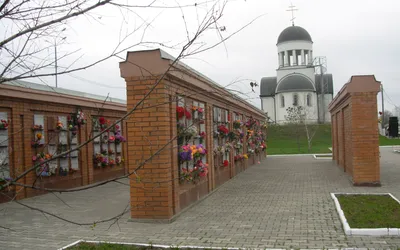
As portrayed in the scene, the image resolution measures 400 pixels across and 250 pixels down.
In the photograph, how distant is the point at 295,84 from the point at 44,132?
48.4 meters

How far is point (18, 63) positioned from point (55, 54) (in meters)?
0.33

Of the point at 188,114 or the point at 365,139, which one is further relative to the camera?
the point at 365,139

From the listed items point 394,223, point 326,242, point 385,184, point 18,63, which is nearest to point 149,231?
point 326,242

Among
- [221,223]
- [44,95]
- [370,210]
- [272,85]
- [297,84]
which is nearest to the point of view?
[221,223]

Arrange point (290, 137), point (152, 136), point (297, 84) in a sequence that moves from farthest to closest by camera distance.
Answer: point (297, 84), point (290, 137), point (152, 136)

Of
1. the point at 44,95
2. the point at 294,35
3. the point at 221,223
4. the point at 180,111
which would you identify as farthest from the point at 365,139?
the point at 294,35

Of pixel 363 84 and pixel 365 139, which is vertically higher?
pixel 363 84

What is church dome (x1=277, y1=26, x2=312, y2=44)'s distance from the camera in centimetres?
5866

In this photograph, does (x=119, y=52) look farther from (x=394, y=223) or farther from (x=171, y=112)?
(x=394, y=223)

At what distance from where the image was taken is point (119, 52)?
9.34 ft

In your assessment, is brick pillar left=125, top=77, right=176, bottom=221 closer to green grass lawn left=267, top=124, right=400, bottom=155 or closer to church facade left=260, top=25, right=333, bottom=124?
green grass lawn left=267, top=124, right=400, bottom=155

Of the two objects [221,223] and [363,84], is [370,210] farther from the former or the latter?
[363,84]

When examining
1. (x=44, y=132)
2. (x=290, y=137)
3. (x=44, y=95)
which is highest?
(x=44, y=95)

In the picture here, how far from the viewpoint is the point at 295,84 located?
184 ft
